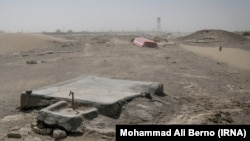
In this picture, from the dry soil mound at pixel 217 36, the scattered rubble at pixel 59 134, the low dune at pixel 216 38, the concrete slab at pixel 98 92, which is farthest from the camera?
the dry soil mound at pixel 217 36

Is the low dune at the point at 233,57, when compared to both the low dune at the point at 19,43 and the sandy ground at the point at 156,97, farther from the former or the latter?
the low dune at the point at 19,43

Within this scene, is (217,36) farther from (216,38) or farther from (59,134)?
(59,134)

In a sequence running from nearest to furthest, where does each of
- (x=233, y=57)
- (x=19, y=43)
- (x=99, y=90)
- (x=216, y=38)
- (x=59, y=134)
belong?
1. (x=59, y=134)
2. (x=99, y=90)
3. (x=233, y=57)
4. (x=19, y=43)
5. (x=216, y=38)

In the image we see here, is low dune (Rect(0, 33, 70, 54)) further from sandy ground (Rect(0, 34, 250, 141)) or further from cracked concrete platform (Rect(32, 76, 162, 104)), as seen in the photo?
cracked concrete platform (Rect(32, 76, 162, 104))

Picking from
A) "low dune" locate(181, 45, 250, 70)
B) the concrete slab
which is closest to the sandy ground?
the concrete slab

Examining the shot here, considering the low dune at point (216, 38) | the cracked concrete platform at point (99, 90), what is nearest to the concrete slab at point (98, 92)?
the cracked concrete platform at point (99, 90)

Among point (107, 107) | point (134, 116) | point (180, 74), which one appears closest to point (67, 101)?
point (107, 107)

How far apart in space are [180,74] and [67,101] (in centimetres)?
821

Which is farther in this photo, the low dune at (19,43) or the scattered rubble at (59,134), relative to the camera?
the low dune at (19,43)

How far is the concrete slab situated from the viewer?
7.76 m

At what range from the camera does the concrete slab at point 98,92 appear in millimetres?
7758

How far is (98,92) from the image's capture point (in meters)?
8.80

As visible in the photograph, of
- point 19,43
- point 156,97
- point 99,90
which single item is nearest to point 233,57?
point 156,97

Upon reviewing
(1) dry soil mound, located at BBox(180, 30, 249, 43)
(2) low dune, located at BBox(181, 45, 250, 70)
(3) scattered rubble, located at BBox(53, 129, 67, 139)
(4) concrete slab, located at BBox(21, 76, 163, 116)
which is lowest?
(2) low dune, located at BBox(181, 45, 250, 70)
